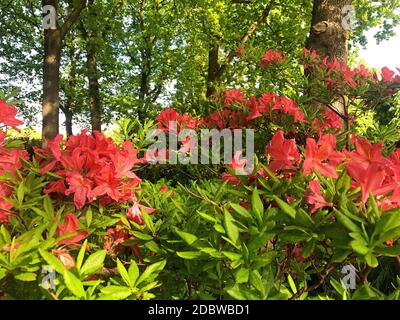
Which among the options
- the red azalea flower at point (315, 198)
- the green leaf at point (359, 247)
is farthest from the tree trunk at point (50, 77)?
the green leaf at point (359, 247)

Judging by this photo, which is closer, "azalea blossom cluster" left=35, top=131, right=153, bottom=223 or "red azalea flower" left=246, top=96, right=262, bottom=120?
"azalea blossom cluster" left=35, top=131, right=153, bottom=223

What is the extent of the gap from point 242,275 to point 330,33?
4.23 meters

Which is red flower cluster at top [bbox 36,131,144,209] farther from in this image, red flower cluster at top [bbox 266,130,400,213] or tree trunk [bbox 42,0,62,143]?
tree trunk [bbox 42,0,62,143]

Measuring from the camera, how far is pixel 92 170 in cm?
174

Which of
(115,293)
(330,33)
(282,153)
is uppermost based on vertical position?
(330,33)

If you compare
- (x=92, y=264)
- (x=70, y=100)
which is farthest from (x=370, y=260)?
(x=70, y=100)

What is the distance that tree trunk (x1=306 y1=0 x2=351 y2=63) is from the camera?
473cm

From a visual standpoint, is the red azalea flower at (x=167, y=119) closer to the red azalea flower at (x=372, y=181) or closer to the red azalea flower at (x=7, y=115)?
the red azalea flower at (x=7, y=115)

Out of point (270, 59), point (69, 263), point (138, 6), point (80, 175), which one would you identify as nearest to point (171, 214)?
point (80, 175)

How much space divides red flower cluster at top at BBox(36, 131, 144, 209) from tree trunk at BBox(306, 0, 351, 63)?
353 centimetres

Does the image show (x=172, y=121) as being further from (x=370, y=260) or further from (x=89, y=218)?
(x=370, y=260)

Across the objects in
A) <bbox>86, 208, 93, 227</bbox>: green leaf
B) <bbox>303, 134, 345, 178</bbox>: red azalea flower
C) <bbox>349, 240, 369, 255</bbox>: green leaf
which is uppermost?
<bbox>303, 134, 345, 178</bbox>: red azalea flower

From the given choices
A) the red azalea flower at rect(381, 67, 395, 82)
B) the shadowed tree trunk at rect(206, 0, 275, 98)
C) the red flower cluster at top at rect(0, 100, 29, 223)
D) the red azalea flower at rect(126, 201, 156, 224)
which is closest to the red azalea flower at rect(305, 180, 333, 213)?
the red azalea flower at rect(126, 201, 156, 224)
